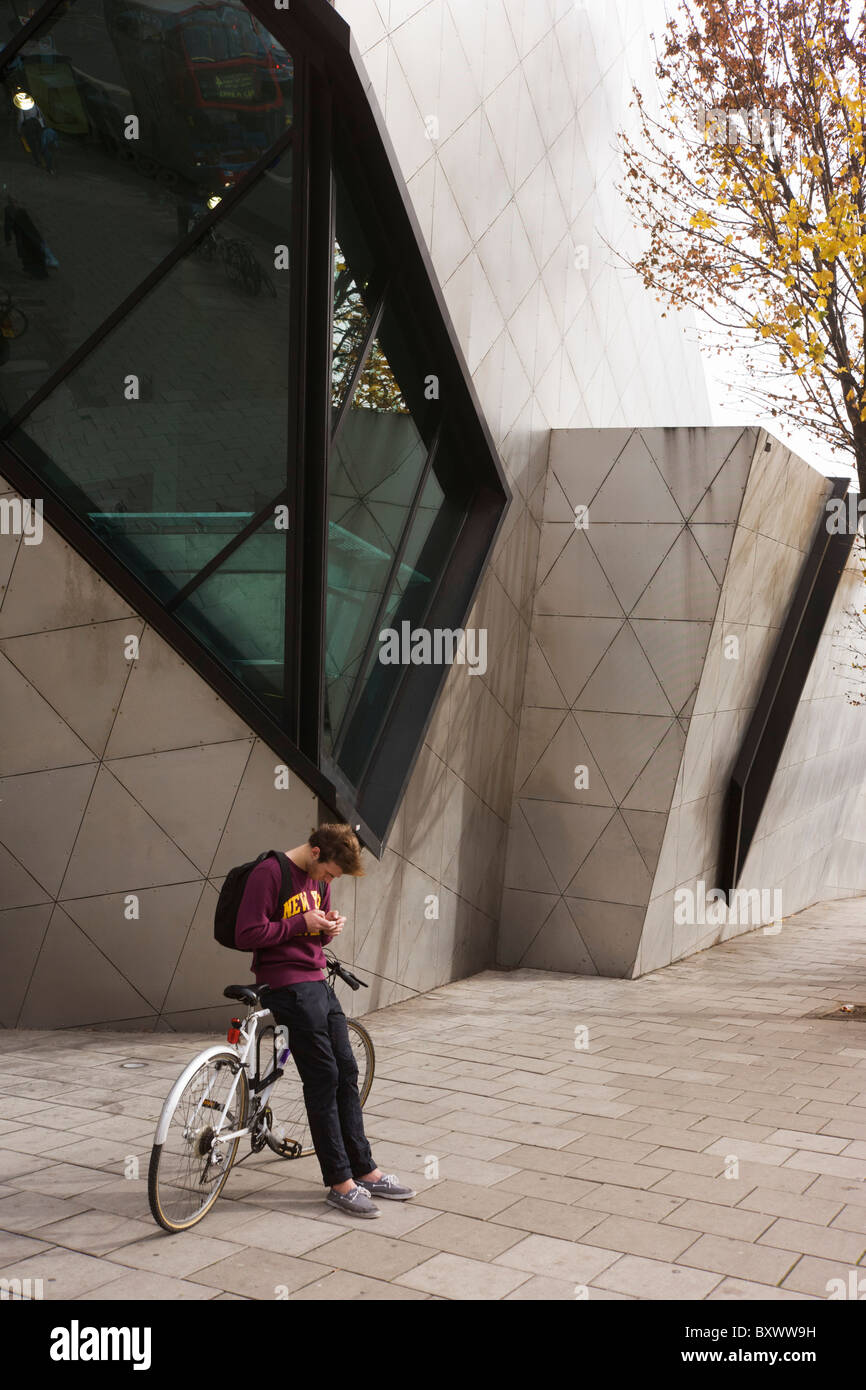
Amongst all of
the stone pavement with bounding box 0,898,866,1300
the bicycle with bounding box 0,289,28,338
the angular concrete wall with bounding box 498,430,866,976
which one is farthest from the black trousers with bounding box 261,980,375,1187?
the angular concrete wall with bounding box 498,430,866,976

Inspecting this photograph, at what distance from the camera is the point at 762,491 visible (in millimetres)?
11953

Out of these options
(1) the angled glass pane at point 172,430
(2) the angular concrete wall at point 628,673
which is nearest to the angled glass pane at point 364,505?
(1) the angled glass pane at point 172,430

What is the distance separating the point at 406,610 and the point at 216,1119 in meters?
5.66

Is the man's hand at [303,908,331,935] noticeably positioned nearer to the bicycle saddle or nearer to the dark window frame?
the bicycle saddle

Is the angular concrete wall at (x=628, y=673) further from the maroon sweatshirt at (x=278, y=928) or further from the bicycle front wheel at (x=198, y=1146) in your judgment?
the bicycle front wheel at (x=198, y=1146)

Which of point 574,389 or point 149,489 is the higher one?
point 574,389

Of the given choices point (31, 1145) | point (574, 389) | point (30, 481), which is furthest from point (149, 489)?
point (574, 389)

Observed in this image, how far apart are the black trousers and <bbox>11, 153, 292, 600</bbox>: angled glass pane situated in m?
3.87

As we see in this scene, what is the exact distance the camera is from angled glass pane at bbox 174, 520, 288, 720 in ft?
27.7

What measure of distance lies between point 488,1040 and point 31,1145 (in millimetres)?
3645

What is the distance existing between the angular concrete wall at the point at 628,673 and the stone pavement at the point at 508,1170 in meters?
2.22

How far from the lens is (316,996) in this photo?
546cm

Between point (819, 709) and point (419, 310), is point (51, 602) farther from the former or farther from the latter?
point (819, 709)

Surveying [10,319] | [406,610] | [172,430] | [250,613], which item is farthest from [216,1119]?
[10,319]
